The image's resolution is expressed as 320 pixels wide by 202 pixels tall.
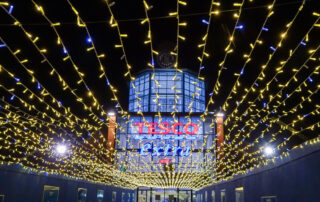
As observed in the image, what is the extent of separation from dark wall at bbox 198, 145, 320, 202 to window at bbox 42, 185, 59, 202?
23.9ft

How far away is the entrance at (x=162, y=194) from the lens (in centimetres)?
2369

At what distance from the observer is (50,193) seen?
10.7m

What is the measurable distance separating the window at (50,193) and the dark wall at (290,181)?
727 centimetres

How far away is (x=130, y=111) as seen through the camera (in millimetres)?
21234

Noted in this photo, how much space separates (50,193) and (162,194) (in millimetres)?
15112

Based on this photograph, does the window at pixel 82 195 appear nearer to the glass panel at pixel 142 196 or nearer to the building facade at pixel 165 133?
the building facade at pixel 165 133

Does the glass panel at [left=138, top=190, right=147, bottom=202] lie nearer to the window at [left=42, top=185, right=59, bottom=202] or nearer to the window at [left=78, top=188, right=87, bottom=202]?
the window at [left=78, top=188, right=87, bottom=202]

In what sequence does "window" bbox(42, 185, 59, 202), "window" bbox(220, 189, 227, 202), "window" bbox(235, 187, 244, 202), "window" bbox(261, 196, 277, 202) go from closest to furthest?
"window" bbox(261, 196, 277, 202)
"window" bbox(42, 185, 59, 202)
"window" bbox(235, 187, 244, 202)
"window" bbox(220, 189, 227, 202)

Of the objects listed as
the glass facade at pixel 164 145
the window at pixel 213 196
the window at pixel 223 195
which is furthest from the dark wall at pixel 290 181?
the glass facade at pixel 164 145

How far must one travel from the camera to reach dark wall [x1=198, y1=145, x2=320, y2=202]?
5.36m

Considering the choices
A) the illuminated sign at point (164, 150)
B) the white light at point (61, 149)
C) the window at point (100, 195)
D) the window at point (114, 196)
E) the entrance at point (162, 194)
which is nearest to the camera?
the white light at point (61, 149)

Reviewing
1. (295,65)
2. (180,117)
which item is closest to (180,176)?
(180,117)

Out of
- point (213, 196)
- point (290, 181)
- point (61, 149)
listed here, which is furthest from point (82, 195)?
point (290, 181)

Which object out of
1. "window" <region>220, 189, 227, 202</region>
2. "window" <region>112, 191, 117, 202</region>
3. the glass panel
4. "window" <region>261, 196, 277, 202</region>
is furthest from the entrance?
"window" <region>261, 196, 277, 202</region>
